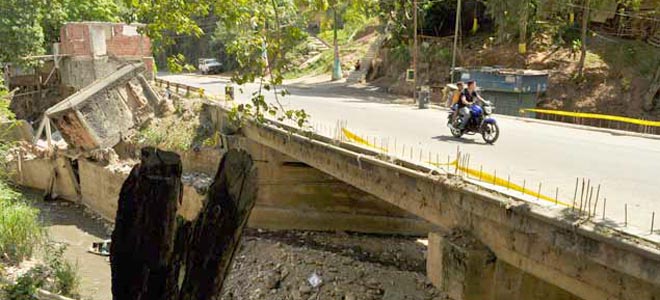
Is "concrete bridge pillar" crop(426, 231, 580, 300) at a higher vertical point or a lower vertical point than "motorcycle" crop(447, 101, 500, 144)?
lower

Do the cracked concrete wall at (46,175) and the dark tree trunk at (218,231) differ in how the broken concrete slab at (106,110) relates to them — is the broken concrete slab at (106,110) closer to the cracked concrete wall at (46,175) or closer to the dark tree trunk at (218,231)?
the cracked concrete wall at (46,175)

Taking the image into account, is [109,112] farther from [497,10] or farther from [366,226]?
[497,10]

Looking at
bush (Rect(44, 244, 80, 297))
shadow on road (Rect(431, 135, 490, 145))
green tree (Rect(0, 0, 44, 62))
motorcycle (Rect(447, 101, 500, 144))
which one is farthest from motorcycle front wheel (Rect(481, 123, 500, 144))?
green tree (Rect(0, 0, 44, 62))

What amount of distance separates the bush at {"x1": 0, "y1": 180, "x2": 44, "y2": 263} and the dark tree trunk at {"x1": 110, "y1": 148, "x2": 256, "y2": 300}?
9066mm

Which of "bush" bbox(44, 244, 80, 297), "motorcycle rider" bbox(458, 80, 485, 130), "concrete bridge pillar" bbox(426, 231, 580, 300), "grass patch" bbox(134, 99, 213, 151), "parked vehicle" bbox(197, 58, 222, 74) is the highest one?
"parked vehicle" bbox(197, 58, 222, 74)

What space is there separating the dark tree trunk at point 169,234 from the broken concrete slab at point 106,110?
14807 millimetres

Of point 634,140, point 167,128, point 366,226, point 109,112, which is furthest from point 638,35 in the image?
point 109,112

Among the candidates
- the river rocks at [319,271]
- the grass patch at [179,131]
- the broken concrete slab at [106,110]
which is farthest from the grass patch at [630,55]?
the broken concrete slab at [106,110]

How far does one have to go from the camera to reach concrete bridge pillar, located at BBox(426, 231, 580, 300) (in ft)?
23.9

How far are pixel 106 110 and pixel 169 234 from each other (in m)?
16.1

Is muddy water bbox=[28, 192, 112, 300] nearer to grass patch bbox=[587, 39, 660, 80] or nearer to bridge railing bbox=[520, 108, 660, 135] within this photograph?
bridge railing bbox=[520, 108, 660, 135]

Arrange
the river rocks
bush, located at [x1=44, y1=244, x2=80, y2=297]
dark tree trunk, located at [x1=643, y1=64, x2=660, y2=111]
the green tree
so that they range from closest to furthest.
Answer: bush, located at [x1=44, y1=244, x2=80, y2=297] < the river rocks < dark tree trunk, located at [x1=643, y1=64, x2=660, y2=111] < the green tree

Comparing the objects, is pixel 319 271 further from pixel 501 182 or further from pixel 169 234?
pixel 169 234

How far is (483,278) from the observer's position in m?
7.32
